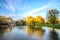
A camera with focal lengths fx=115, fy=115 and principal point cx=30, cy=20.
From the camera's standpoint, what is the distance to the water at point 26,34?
2568mm

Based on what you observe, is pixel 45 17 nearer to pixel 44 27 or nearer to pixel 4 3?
pixel 44 27

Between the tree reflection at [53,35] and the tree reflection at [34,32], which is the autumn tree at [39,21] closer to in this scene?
the tree reflection at [34,32]

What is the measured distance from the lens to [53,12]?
2.73 meters

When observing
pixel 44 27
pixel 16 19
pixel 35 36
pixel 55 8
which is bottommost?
pixel 35 36

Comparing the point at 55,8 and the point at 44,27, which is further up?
the point at 55,8

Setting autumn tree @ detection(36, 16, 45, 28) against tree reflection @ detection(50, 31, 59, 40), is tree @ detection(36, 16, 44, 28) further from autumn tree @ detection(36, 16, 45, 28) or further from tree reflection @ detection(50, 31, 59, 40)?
tree reflection @ detection(50, 31, 59, 40)

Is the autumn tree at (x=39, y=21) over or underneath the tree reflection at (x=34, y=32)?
over

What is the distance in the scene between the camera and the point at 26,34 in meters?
2.70

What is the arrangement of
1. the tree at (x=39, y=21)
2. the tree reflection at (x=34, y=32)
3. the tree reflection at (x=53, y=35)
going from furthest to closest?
the tree at (x=39, y=21) → the tree reflection at (x=34, y=32) → the tree reflection at (x=53, y=35)

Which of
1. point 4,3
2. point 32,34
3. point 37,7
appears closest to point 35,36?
point 32,34

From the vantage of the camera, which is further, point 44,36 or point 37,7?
point 37,7

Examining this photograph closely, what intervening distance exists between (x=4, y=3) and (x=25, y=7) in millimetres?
520

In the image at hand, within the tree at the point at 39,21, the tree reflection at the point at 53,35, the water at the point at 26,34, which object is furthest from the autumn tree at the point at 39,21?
the tree reflection at the point at 53,35

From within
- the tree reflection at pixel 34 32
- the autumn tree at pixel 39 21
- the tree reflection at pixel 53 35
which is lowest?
the tree reflection at pixel 53 35
